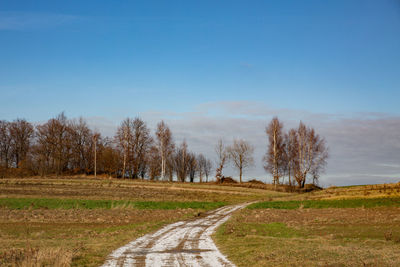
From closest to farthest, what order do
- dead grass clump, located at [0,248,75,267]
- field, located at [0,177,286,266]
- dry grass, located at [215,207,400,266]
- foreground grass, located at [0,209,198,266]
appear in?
dead grass clump, located at [0,248,75,267] → dry grass, located at [215,207,400,266] → foreground grass, located at [0,209,198,266] → field, located at [0,177,286,266]

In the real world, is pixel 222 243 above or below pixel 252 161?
below

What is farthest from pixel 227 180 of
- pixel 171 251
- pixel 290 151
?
pixel 171 251

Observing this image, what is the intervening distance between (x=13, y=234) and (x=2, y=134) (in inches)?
3133

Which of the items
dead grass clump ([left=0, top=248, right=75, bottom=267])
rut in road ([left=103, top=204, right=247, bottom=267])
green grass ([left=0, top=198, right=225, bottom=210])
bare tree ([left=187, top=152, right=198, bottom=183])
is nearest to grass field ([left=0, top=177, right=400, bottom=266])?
dead grass clump ([left=0, top=248, right=75, bottom=267])

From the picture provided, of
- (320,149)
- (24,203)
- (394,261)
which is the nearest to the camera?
(394,261)

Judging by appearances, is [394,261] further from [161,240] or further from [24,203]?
[24,203]

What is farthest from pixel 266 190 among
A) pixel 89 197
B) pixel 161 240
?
pixel 161 240


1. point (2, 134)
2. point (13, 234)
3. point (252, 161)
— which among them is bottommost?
point (13, 234)

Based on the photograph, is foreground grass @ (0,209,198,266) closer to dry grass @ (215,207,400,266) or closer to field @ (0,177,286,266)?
field @ (0,177,286,266)

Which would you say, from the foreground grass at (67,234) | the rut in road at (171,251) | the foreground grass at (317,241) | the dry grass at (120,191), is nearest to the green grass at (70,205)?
the foreground grass at (67,234)

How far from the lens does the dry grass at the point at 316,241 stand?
1391cm

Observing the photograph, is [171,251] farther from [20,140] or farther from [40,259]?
[20,140]

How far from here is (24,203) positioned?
43.1 meters

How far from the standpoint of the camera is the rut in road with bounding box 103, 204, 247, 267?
1462 centimetres
